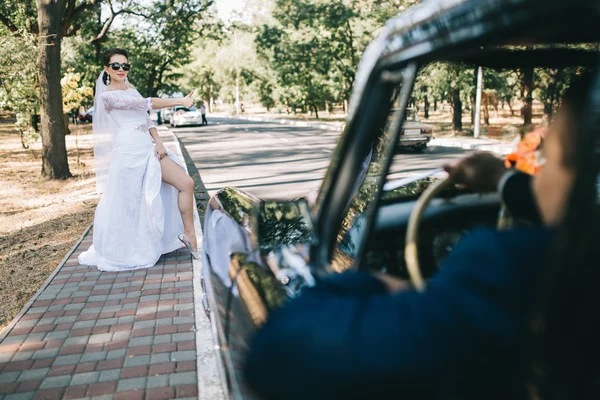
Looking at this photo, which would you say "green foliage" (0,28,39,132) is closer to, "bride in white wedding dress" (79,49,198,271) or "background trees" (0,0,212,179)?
"background trees" (0,0,212,179)

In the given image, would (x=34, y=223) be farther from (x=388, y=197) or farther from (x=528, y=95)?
(x=528, y=95)

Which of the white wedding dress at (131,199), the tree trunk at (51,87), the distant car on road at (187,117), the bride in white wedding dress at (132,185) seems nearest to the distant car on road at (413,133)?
the bride in white wedding dress at (132,185)

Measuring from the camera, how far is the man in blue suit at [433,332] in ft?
3.08

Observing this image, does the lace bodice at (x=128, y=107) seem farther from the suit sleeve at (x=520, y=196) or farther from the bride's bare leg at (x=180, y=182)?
the suit sleeve at (x=520, y=196)

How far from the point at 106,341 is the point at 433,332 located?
3.33 meters

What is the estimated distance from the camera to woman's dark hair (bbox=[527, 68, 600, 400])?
3.00 ft

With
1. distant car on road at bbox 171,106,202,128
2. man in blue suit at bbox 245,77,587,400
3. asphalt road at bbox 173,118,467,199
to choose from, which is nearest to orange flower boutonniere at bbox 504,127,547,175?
man in blue suit at bbox 245,77,587,400

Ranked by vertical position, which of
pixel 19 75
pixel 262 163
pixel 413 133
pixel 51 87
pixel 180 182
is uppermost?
pixel 19 75

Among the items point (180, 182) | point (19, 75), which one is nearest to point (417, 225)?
point (180, 182)

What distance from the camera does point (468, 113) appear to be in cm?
238

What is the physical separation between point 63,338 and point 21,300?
4.01 ft

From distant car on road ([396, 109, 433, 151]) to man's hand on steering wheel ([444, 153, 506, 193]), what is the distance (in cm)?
18

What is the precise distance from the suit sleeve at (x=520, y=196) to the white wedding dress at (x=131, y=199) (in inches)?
174

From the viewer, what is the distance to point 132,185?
17.7ft
